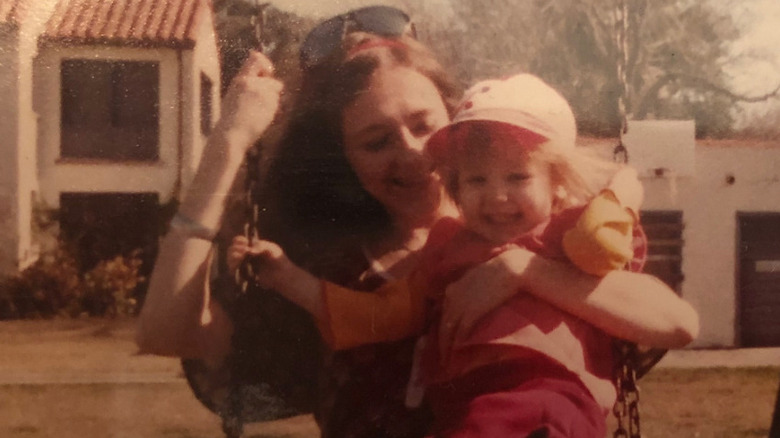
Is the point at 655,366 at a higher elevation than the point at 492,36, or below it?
below

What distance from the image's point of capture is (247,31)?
60.5 inches

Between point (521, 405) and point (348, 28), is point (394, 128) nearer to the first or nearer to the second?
point (348, 28)

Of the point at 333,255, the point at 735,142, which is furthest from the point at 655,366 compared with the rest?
the point at 333,255

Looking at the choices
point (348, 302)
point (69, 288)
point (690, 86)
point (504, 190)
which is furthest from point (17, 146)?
point (690, 86)

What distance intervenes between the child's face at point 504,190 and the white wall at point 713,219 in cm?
27

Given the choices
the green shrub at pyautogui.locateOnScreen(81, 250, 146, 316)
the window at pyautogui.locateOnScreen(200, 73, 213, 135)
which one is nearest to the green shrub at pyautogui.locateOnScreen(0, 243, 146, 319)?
the green shrub at pyautogui.locateOnScreen(81, 250, 146, 316)

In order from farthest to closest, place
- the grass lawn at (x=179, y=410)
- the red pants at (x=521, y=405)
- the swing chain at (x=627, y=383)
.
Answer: the grass lawn at (x=179, y=410)
the swing chain at (x=627, y=383)
the red pants at (x=521, y=405)

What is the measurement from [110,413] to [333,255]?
1.63ft

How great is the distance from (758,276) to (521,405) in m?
0.59

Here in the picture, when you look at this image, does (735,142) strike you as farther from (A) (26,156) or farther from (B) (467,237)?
(A) (26,156)

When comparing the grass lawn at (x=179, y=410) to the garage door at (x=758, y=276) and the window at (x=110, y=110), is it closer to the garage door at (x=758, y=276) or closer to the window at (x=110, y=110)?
the garage door at (x=758, y=276)

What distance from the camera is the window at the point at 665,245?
1.57m

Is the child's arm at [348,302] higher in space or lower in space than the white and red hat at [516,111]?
lower

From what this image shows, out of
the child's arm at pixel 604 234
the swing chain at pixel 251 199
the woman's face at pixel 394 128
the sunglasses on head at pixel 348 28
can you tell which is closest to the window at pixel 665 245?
the child's arm at pixel 604 234
